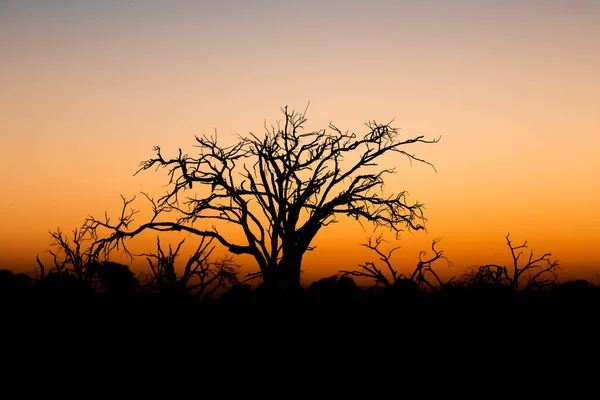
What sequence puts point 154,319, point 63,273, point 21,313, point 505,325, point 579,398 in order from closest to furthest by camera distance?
point 579,398 < point 505,325 < point 154,319 < point 21,313 < point 63,273

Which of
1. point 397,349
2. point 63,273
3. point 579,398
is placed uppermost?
point 63,273

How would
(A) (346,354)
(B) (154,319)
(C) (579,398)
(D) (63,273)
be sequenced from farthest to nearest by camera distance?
(D) (63,273), (B) (154,319), (A) (346,354), (C) (579,398)

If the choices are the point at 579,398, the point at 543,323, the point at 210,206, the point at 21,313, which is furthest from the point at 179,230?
the point at 579,398

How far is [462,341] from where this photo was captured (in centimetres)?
2628

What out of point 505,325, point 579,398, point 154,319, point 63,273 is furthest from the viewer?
point 63,273

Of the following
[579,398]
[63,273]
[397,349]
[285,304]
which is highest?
[63,273]

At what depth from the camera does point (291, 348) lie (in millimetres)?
25859

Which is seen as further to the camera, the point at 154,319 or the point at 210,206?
the point at 210,206

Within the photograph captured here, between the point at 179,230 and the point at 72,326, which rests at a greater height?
the point at 179,230

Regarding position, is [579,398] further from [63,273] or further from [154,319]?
[63,273]

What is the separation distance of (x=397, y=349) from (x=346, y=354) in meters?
2.04

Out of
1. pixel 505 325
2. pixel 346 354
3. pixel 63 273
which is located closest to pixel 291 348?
pixel 346 354

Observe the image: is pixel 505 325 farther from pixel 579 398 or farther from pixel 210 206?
pixel 210 206

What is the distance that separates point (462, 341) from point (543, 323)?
3.78 m
